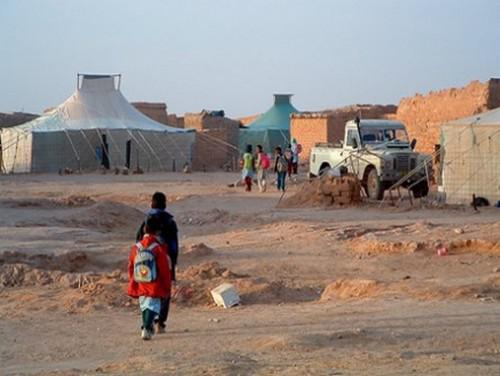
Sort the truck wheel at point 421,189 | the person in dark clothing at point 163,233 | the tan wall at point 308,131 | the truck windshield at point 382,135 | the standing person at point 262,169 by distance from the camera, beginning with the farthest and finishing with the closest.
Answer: the tan wall at point 308,131 → the standing person at point 262,169 → the truck windshield at point 382,135 → the truck wheel at point 421,189 → the person in dark clothing at point 163,233

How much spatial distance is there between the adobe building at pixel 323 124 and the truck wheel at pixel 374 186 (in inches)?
745

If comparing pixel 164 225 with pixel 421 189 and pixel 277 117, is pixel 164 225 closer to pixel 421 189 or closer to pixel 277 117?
pixel 421 189

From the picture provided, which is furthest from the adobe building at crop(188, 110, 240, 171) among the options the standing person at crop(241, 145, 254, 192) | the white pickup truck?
the white pickup truck

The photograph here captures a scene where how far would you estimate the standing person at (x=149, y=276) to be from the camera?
9.02m

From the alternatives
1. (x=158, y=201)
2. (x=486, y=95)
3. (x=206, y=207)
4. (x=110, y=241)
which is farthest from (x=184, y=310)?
(x=486, y=95)

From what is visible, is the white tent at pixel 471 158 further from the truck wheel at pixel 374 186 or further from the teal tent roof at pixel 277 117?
the teal tent roof at pixel 277 117

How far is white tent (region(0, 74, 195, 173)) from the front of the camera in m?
41.6

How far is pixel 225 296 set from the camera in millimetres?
11367

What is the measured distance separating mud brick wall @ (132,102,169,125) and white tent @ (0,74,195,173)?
1166 cm

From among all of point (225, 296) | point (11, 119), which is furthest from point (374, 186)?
point (11, 119)

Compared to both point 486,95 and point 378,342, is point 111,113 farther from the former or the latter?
point 378,342

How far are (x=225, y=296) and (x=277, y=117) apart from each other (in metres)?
47.0

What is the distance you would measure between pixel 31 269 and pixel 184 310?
3.04 m

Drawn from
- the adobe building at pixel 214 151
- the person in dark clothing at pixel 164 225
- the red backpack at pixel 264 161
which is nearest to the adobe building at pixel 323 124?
the adobe building at pixel 214 151
